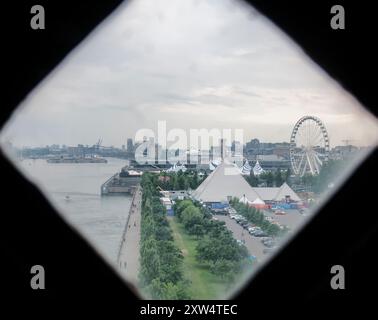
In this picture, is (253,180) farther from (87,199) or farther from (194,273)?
(87,199)

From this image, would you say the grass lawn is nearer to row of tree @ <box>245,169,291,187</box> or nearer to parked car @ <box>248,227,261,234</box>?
parked car @ <box>248,227,261,234</box>

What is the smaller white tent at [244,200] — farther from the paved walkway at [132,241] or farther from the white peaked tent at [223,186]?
the paved walkway at [132,241]

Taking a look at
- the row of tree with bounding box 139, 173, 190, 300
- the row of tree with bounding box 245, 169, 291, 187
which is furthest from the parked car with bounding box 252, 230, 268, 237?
the row of tree with bounding box 139, 173, 190, 300

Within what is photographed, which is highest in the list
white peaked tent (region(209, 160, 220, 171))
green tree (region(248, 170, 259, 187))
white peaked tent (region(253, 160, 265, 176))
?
white peaked tent (region(209, 160, 220, 171))

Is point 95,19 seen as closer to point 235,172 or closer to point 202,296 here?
point 235,172

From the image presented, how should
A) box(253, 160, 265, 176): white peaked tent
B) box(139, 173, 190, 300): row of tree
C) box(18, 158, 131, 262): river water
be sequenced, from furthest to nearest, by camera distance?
box(253, 160, 265, 176): white peaked tent, box(139, 173, 190, 300): row of tree, box(18, 158, 131, 262): river water
